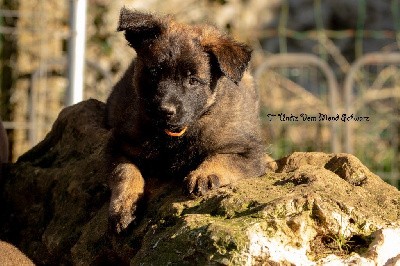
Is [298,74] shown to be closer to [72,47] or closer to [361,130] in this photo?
[361,130]

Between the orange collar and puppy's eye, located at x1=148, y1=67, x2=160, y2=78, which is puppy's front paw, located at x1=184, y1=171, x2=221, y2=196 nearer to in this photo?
the orange collar

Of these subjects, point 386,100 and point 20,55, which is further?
point 386,100

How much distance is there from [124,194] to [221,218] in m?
0.76

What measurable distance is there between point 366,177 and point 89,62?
19.2 feet

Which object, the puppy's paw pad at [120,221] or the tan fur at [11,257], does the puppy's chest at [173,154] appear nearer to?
the puppy's paw pad at [120,221]

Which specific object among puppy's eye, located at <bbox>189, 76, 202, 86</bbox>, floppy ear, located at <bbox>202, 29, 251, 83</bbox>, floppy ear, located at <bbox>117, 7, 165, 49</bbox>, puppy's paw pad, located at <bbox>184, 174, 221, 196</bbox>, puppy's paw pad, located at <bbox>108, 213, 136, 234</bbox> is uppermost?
floppy ear, located at <bbox>117, 7, 165, 49</bbox>

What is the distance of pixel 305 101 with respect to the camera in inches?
466

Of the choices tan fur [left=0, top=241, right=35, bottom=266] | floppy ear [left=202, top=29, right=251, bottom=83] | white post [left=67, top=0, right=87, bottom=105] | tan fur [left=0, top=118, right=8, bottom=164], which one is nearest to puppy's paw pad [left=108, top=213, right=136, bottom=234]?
tan fur [left=0, top=241, right=35, bottom=266]

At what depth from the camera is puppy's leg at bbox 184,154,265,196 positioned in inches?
185

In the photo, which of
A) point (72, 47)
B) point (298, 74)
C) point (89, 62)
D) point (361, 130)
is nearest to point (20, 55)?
point (89, 62)

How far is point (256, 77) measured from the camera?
945 centimetres

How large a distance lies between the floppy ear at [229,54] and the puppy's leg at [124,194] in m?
0.79

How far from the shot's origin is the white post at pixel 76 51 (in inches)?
335

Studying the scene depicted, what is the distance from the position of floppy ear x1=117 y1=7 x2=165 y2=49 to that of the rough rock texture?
0.87 metres
